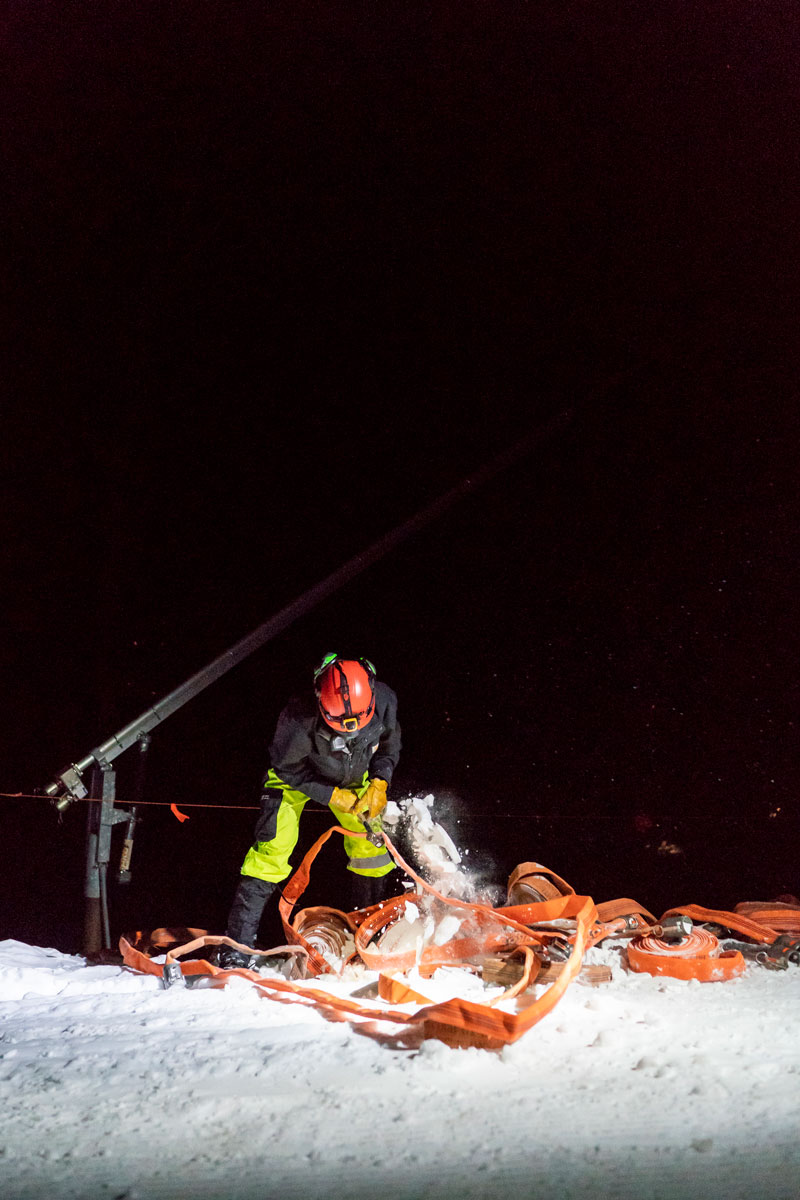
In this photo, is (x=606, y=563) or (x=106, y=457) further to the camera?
(x=606, y=563)

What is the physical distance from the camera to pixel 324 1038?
2.10 meters

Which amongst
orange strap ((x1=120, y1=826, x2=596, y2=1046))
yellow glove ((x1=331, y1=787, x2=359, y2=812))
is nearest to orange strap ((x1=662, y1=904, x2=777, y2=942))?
orange strap ((x1=120, y1=826, x2=596, y2=1046))

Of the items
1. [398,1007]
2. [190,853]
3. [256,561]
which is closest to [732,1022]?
[398,1007]

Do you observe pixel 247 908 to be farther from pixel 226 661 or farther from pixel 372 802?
pixel 226 661

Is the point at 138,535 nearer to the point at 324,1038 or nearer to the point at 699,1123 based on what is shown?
the point at 324,1038

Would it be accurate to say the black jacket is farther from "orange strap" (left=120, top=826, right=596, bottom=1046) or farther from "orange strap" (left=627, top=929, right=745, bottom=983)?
"orange strap" (left=627, top=929, right=745, bottom=983)

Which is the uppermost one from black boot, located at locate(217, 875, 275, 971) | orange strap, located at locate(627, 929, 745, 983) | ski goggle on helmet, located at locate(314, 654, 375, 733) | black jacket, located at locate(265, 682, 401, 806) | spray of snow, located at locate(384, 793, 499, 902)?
ski goggle on helmet, located at locate(314, 654, 375, 733)

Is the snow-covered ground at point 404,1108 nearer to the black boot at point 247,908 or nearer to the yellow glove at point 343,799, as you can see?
the black boot at point 247,908

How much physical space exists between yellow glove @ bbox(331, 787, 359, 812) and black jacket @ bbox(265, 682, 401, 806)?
0.04 meters

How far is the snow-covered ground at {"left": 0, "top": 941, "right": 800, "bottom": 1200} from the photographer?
4.30 ft

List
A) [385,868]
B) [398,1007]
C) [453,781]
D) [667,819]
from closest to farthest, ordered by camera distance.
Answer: [398,1007] → [385,868] → [667,819] → [453,781]

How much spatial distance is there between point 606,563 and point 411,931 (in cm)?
884

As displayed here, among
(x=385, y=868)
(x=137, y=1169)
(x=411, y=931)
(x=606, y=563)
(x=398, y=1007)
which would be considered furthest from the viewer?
(x=606, y=563)

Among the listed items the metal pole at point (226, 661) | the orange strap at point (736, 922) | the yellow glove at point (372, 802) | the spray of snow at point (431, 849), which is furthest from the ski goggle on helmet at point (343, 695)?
the orange strap at point (736, 922)
